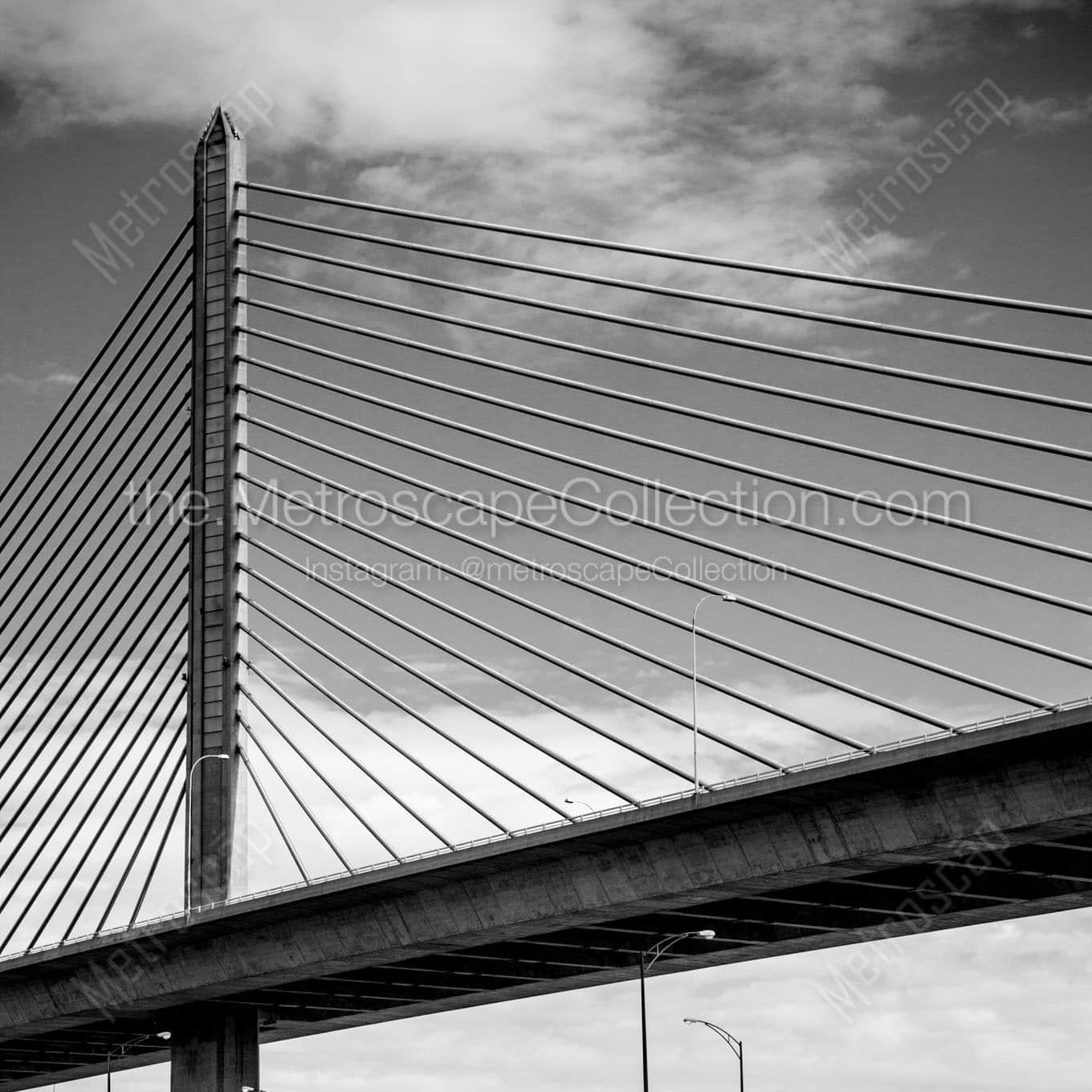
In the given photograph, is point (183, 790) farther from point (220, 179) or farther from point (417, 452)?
point (220, 179)

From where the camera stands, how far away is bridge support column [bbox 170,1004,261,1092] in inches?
2311

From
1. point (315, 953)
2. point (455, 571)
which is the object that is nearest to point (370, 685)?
point (455, 571)

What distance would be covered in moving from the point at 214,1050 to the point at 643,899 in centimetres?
1973

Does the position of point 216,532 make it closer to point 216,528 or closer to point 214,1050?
point 216,528

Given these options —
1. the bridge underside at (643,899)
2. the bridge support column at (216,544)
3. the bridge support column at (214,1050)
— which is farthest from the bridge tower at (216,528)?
the bridge support column at (214,1050)

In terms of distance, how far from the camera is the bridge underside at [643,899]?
39656 mm

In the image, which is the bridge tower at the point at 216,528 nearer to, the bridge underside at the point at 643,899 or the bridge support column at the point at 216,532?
the bridge support column at the point at 216,532

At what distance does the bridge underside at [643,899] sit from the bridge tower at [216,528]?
2.48m

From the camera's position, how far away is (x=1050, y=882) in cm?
4659

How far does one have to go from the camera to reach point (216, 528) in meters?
52.8

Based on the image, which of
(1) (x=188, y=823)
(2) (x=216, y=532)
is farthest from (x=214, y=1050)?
(2) (x=216, y=532)

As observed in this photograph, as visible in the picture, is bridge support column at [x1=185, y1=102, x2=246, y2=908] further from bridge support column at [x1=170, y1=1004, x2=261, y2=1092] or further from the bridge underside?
bridge support column at [x1=170, y1=1004, x2=261, y2=1092]

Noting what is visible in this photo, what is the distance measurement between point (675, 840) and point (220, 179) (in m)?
23.7

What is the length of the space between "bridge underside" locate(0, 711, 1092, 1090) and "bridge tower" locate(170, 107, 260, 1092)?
8.13ft
